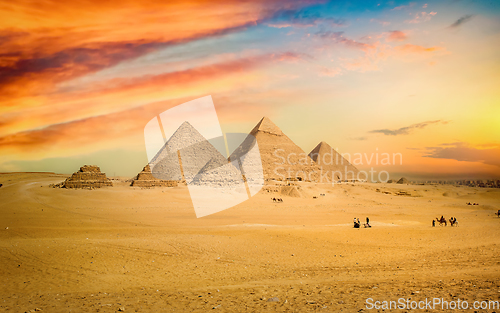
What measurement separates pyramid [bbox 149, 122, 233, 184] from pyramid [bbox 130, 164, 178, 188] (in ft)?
2.54

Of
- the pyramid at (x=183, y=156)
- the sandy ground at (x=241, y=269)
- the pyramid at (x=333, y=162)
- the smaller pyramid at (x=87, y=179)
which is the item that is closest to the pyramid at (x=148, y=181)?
the pyramid at (x=183, y=156)

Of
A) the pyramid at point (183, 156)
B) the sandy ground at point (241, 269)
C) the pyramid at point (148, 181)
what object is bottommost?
the sandy ground at point (241, 269)

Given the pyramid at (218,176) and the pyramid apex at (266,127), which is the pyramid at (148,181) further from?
the pyramid apex at (266,127)

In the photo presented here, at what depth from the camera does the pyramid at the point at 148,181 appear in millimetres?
42344

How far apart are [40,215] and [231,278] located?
1707 cm

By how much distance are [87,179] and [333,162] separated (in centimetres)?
5516

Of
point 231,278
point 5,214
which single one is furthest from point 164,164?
point 231,278

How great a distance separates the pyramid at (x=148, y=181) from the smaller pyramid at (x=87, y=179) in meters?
5.71

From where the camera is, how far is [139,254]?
30.7ft

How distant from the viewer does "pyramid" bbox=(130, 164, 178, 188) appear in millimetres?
42344

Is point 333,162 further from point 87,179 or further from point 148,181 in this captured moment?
point 87,179

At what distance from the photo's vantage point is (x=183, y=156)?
4734 centimetres

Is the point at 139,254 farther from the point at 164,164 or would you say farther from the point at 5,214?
the point at 164,164

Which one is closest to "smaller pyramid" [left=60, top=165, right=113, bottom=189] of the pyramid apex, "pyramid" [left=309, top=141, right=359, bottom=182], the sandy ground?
the sandy ground
